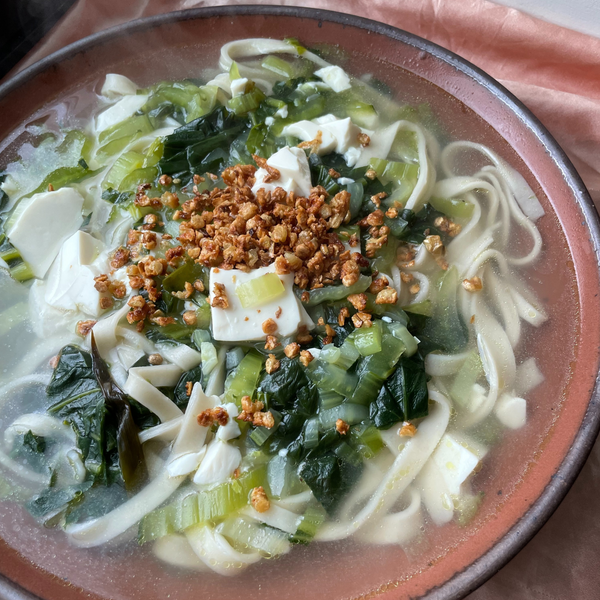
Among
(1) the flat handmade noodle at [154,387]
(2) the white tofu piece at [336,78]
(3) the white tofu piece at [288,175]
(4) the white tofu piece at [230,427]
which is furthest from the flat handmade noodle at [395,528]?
(2) the white tofu piece at [336,78]

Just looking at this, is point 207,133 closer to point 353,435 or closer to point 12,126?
point 12,126

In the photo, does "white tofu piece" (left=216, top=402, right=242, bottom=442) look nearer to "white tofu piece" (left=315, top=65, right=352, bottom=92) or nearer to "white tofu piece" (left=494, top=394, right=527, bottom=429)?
"white tofu piece" (left=494, top=394, right=527, bottom=429)

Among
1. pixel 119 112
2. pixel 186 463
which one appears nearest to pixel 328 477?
pixel 186 463

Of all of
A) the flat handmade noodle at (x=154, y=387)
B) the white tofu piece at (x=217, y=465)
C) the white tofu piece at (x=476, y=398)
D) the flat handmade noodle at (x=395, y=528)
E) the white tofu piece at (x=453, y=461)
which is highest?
the flat handmade noodle at (x=154, y=387)

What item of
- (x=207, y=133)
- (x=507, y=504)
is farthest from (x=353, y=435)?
(x=207, y=133)

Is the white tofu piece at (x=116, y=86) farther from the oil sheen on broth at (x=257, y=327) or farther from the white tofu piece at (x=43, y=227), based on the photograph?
the white tofu piece at (x=43, y=227)

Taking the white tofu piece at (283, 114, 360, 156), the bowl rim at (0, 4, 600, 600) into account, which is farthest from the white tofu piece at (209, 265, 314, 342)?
the bowl rim at (0, 4, 600, 600)
